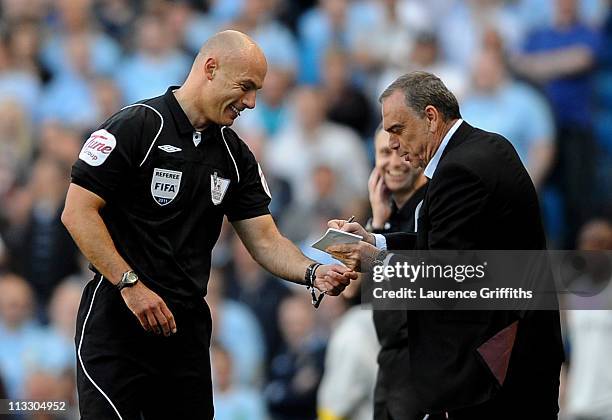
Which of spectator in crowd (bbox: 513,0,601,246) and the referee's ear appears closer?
the referee's ear

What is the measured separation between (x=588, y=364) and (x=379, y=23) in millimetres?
5050

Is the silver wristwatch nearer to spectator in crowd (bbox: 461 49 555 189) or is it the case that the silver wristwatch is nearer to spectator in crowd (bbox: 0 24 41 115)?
spectator in crowd (bbox: 461 49 555 189)

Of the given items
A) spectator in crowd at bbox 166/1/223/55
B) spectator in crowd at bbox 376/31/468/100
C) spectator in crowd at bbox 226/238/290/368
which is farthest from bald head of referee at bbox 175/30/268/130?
spectator in crowd at bbox 166/1/223/55

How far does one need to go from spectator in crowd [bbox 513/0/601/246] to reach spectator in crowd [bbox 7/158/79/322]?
455 cm

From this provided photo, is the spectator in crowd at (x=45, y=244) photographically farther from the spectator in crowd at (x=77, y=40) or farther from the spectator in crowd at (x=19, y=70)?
the spectator in crowd at (x=77, y=40)

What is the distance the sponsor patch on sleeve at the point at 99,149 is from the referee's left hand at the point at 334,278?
1.30m

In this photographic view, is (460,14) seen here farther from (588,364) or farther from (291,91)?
(588,364)

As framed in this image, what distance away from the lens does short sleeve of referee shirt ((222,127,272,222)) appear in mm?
6984

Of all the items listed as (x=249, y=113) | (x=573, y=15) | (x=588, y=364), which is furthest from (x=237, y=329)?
(x=573, y=15)

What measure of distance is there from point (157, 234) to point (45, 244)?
6.33 metres

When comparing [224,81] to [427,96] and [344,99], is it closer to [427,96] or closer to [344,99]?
[427,96]

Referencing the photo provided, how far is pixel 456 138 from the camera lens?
6.45 m

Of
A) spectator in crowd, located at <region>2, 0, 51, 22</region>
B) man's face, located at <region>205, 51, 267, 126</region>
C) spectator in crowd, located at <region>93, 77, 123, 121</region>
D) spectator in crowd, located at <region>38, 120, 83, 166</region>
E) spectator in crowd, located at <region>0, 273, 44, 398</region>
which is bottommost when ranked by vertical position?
spectator in crowd, located at <region>0, 273, 44, 398</region>

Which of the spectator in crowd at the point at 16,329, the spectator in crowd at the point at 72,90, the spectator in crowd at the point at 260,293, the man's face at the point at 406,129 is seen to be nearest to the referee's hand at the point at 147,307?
the man's face at the point at 406,129
